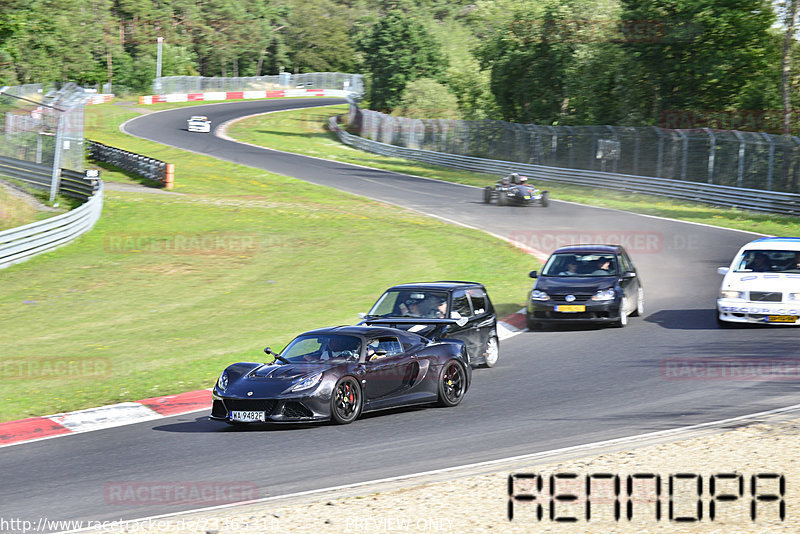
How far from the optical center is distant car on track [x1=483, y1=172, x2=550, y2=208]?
37.6m

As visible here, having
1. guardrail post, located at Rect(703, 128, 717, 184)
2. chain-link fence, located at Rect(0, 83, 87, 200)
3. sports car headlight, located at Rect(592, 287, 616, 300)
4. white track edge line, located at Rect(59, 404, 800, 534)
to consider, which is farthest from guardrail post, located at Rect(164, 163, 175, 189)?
white track edge line, located at Rect(59, 404, 800, 534)

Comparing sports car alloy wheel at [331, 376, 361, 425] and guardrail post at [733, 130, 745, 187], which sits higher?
guardrail post at [733, 130, 745, 187]

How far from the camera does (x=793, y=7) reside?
41.9 m

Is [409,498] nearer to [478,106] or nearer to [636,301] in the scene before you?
[636,301]

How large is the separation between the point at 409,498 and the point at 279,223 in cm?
2715

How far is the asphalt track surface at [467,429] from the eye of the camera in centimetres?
883

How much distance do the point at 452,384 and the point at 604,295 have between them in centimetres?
637

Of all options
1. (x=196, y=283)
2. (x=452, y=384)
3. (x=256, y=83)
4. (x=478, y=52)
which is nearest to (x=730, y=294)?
(x=452, y=384)

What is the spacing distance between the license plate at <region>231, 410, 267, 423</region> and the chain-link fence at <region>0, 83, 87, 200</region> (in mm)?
25277

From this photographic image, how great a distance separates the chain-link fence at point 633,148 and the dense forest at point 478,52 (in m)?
6.26

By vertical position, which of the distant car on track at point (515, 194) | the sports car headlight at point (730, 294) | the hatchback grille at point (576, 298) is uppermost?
the distant car on track at point (515, 194)

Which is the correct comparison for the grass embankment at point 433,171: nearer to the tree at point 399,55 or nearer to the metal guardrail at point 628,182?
the metal guardrail at point 628,182

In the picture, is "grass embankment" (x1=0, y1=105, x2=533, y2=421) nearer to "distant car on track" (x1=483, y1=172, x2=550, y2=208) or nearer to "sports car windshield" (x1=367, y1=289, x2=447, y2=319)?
"sports car windshield" (x1=367, y1=289, x2=447, y2=319)

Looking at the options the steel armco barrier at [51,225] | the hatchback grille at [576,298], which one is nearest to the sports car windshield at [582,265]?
the hatchback grille at [576,298]
